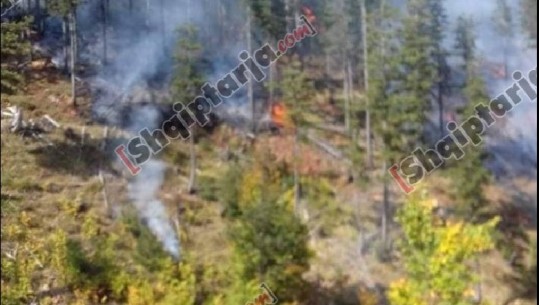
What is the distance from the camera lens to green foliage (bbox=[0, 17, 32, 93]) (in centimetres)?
531

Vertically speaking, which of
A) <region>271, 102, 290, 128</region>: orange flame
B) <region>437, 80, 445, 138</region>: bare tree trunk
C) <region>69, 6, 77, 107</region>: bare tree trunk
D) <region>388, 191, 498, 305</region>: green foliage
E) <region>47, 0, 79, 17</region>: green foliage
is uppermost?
<region>47, 0, 79, 17</region>: green foliage

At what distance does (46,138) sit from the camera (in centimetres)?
589

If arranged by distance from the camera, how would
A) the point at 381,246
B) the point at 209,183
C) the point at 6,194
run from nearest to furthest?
the point at 6,194 → the point at 209,183 → the point at 381,246

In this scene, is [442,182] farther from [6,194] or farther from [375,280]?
[6,194]

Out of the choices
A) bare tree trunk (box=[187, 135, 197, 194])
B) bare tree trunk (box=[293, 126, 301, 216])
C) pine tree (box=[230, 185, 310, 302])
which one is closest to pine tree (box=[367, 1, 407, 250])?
bare tree trunk (box=[293, 126, 301, 216])

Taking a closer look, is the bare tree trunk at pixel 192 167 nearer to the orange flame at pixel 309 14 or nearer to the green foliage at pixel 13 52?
the orange flame at pixel 309 14

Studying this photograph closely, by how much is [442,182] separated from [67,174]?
21.3 ft

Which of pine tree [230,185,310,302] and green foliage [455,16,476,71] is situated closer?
pine tree [230,185,310,302]

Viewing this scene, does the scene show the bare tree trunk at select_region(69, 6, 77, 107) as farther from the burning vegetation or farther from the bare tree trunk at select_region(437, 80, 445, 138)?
the bare tree trunk at select_region(437, 80, 445, 138)

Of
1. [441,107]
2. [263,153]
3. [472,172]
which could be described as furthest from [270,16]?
[472,172]

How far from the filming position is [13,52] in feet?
17.8

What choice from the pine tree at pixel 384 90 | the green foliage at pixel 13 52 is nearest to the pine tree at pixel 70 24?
the green foliage at pixel 13 52

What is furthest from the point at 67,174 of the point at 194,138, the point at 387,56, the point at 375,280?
the point at 387,56

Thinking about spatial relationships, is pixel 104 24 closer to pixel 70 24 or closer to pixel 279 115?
pixel 70 24
